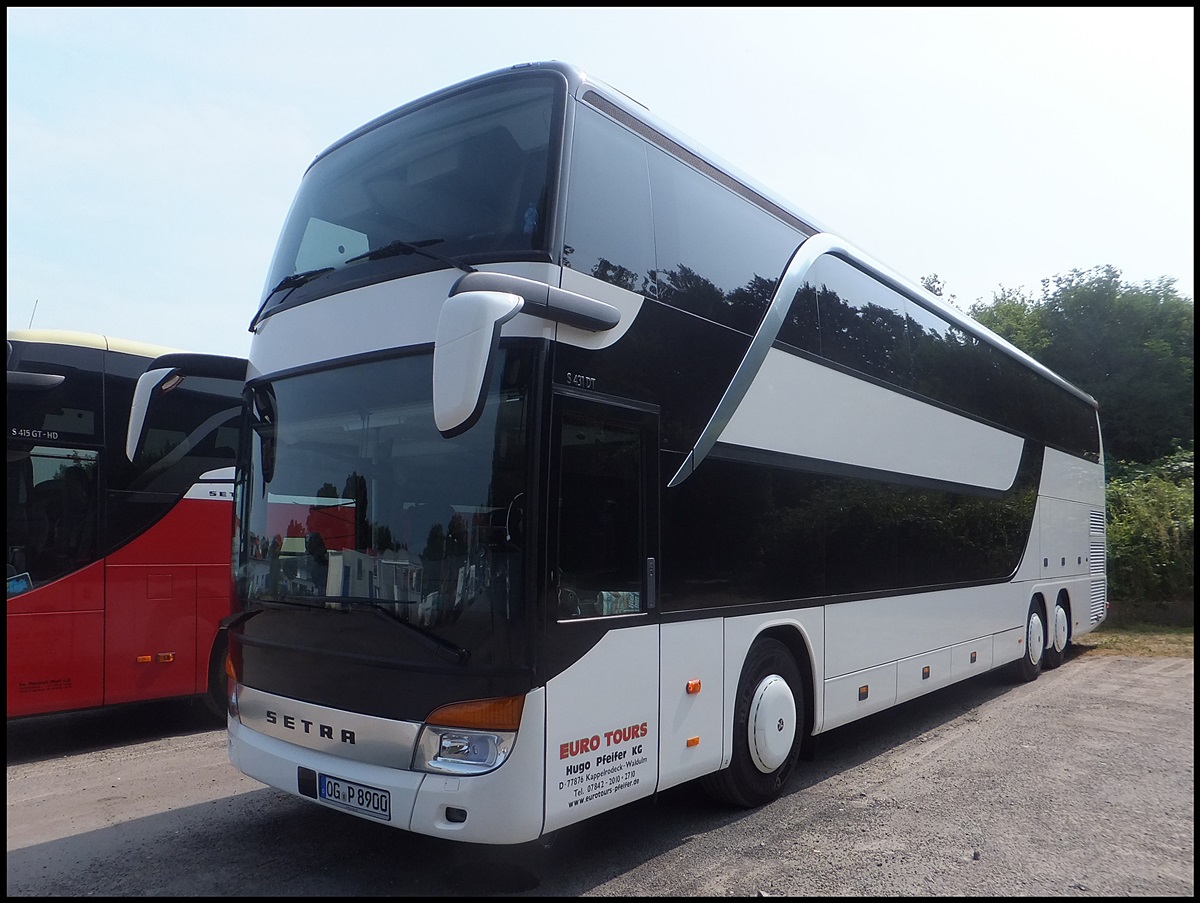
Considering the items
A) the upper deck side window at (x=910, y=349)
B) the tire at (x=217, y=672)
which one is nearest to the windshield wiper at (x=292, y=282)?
the upper deck side window at (x=910, y=349)

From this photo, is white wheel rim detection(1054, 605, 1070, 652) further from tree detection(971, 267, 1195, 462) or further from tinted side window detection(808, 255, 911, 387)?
tree detection(971, 267, 1195, 462)

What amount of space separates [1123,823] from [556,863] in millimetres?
3551

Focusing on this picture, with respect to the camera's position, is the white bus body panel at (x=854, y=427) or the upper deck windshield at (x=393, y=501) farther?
the white bus body panel at (x=854, y=427)

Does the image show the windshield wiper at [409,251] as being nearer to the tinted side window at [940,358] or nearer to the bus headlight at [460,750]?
the bus headlight at [460,750]

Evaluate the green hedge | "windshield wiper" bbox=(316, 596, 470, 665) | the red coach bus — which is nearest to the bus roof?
the red coach bus

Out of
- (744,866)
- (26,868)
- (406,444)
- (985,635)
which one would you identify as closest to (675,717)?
(744,866)

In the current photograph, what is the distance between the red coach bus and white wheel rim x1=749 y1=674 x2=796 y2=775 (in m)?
4.51

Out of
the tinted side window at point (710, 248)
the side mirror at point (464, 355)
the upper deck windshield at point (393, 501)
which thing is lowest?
the upper deck windshield at point (393, 501)

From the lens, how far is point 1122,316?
31516 millimetres

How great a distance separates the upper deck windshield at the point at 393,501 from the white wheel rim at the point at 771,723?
245cm

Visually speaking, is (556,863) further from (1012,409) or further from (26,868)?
(1012,409)

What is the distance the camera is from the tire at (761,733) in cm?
571

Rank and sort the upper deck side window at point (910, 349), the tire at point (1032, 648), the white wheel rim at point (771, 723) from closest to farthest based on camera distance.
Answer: the white wheel rim at point (771, 723) < the upper deck side window at point (910, 349) < the tire at point (1032, 648)

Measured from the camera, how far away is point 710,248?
5.82 metres
